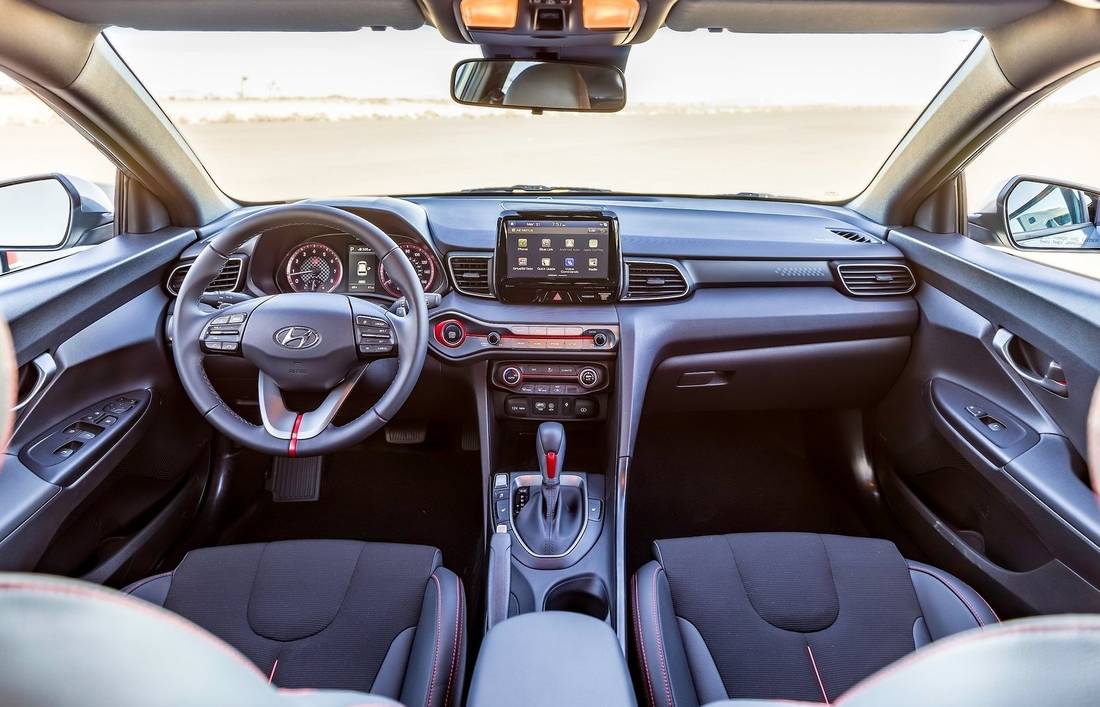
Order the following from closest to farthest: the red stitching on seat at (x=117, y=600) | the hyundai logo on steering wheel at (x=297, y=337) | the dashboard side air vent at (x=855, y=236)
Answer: the red stitching on seat at (x=117, y=600) → the hyundai logo on steering wheel at (x=297, y=337) → the dashboard side air vent at (x=855, y=236)

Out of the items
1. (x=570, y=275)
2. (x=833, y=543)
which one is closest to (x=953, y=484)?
(x=833, y=543)

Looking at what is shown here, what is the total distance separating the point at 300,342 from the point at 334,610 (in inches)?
28.1

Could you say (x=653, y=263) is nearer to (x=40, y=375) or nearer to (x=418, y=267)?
(x=418, y=267)

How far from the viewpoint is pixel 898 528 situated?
2.72 metres

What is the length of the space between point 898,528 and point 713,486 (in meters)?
0.77

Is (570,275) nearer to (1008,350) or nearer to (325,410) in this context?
(325,410)

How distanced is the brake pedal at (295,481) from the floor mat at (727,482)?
4.53 feet

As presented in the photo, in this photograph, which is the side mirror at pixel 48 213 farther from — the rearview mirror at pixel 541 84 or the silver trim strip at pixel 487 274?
the rearview mirror at pixel 541 84

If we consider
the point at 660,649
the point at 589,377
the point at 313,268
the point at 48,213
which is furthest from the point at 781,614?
the point at 48,213

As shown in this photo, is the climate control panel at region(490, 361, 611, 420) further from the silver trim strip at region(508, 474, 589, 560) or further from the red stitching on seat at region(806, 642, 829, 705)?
the red stitching on seat at region(806, 642, 829, 705)

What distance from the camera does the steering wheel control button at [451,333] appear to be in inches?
97.0

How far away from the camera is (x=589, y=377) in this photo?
8.36ft

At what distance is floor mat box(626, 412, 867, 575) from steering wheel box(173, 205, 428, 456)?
1.38 metres

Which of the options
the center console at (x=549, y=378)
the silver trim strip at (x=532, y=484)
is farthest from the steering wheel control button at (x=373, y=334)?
the silver trim strip at (x=532, y=484)
